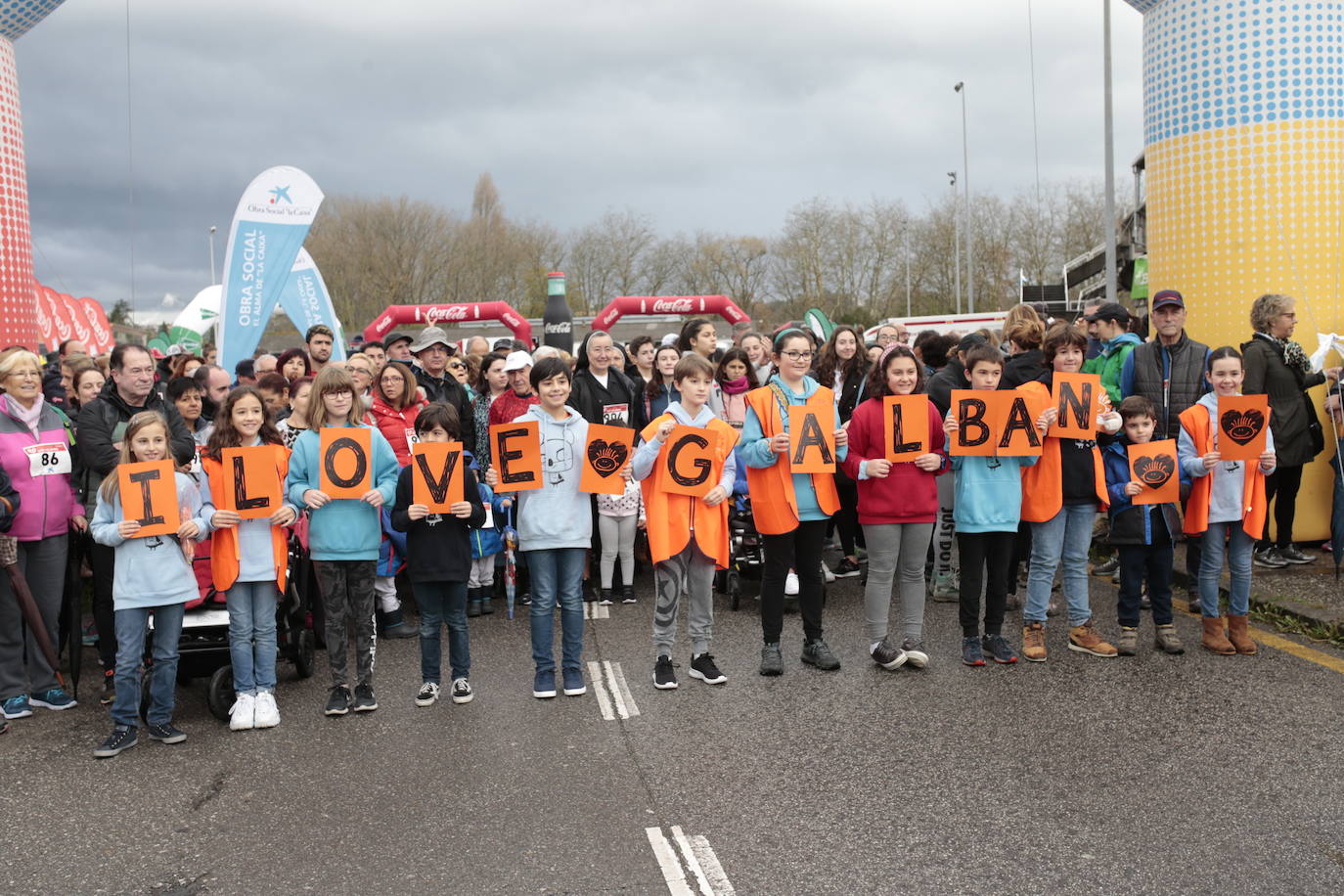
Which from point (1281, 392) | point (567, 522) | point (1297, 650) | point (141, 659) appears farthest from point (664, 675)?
point (1281, 392)

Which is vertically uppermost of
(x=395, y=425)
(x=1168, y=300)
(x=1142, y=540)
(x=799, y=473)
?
(x=1168, y=300)

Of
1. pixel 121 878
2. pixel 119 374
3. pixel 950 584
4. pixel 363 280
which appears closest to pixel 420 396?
pixel 119 374

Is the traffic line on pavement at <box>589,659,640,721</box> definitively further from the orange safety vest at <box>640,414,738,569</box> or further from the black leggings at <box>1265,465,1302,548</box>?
the black leggings at <box>1265,465,1302,548</box>

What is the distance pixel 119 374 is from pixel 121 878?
3564 mm

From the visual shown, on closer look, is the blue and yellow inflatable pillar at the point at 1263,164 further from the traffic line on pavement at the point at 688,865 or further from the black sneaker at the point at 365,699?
the black sneaker at the point at 365,699

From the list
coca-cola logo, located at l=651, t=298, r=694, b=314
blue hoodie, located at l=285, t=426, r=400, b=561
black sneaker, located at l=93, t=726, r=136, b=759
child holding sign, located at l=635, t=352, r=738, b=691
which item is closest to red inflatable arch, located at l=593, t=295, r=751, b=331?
coca-cola logo, located at l=651, t=298, r=694, b=314

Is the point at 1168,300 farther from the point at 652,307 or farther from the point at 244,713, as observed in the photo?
the point at 652,307

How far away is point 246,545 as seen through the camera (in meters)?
6.43

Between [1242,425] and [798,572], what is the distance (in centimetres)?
293

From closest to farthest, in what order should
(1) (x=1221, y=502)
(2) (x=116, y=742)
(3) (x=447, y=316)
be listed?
(2) (x=116, y=742), (1) (x=1221, y=502), (3) (x=447, y=316)

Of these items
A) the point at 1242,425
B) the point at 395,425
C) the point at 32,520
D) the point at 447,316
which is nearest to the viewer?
the point at 32,520

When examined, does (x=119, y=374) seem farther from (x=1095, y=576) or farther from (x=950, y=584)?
(x=1095, y=576)

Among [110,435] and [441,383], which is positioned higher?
[441,383]

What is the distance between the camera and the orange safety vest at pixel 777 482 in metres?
6.88
